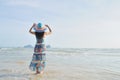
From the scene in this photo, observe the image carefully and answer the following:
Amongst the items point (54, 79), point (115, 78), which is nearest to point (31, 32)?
point (54, 79)

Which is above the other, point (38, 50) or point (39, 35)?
point (39, 35)

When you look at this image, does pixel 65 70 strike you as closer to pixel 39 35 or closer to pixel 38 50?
pixel 38 50

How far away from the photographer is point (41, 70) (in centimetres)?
770

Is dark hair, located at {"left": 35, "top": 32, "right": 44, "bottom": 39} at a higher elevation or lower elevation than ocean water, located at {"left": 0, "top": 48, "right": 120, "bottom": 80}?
higher

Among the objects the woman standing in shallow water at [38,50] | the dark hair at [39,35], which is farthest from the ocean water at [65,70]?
the dark hair at [39,35]

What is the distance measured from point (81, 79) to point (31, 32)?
2.35 meters

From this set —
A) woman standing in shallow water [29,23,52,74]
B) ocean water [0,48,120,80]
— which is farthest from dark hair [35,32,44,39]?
ocean water [0,48,120,80]

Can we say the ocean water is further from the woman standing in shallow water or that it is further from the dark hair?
the dark hair

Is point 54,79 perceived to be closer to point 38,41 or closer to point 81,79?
point 81,79

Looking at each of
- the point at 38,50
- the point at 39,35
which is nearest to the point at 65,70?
the point at 38,50

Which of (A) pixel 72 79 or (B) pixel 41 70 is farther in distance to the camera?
(B) pixel 41 70

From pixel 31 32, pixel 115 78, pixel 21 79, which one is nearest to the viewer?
pixel 21 79

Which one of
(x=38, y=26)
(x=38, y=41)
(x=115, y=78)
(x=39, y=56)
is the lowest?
(x=115, y=78)

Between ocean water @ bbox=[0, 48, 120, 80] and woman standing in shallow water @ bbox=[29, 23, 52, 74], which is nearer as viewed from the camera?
ocean water @ bbox=[0, 48, 120, 80]
